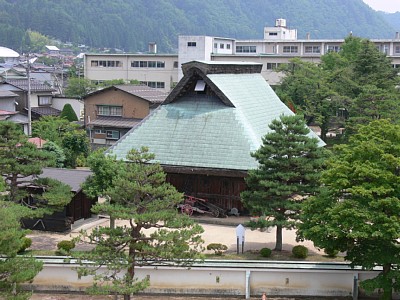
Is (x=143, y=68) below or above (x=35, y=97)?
above

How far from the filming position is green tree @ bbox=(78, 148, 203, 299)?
50.3 ft

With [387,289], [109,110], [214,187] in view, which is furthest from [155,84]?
[387,289]

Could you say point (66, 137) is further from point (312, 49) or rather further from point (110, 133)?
point (312, 49)

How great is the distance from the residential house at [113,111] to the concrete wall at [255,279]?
1012 inches

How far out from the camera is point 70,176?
25562mm

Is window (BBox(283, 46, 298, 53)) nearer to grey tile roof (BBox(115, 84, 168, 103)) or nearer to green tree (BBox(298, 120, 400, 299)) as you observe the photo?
grey tile roof (BBox(115, 84, 168, 103))

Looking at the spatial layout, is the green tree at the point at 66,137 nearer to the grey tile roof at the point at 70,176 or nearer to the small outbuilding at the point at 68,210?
the grey tile roof at the point at 70,176

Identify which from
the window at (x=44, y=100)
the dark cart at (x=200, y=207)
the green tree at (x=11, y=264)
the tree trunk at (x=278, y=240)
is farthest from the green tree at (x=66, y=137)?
the green tree at (x=11, y=264)

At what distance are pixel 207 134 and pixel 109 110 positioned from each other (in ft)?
61.6

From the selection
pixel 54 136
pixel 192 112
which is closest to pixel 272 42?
pixel 54 136

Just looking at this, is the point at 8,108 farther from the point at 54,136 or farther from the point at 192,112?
the point at 192,112

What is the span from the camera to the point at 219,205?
27141mm

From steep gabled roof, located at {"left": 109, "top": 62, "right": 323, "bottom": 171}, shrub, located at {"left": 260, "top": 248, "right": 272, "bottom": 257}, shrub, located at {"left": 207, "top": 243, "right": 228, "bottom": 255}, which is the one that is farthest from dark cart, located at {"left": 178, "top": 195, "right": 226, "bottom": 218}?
shrub, located at {"left": 260, "top": 248, "right": 272, "bottom": 257}

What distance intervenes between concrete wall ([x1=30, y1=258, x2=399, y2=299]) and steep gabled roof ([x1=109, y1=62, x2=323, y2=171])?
26.2 ft
